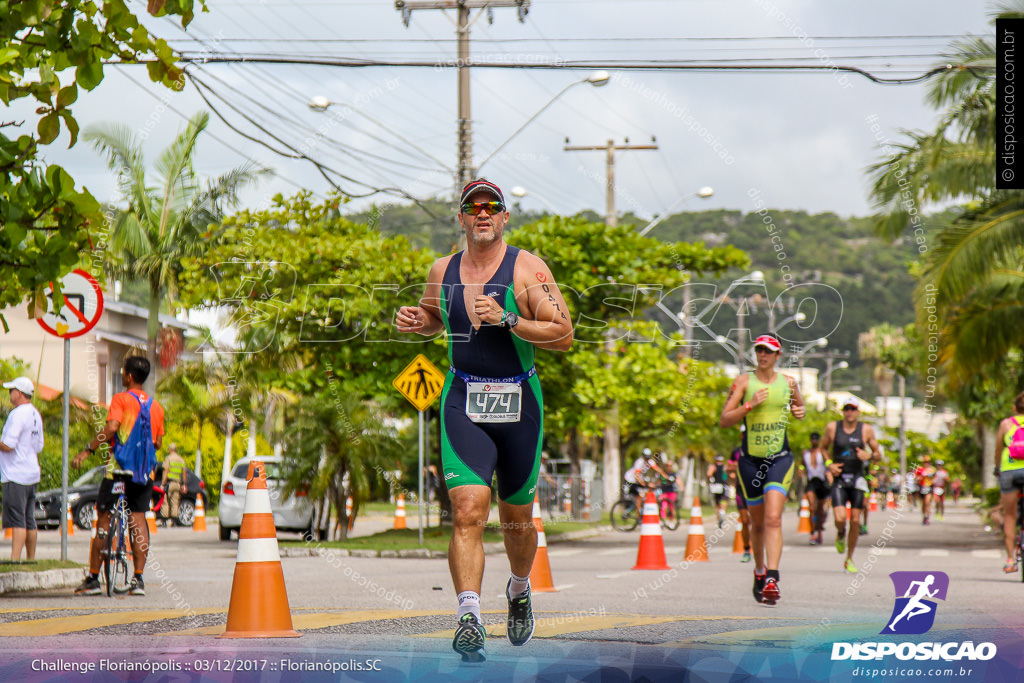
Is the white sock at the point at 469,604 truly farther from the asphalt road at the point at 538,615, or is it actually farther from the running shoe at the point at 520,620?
the running shoe at the point at 520,620

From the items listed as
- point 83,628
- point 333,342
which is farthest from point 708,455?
point 83,628

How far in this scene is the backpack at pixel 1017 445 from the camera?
503 inches

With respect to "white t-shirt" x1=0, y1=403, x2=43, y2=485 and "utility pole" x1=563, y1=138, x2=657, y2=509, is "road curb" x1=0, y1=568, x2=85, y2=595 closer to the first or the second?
"white t-shirt" x1=0, y1=403, x2=43, y2=485

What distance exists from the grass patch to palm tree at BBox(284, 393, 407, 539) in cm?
754

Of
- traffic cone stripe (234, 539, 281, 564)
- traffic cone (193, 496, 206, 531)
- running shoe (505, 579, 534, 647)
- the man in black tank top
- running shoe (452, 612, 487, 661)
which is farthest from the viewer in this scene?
traffic cone (193, 496, 206, 531)

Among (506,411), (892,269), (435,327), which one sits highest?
(892,269)

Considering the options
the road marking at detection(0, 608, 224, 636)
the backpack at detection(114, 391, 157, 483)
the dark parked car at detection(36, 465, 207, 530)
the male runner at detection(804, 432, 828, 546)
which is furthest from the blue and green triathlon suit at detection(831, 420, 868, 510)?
the dark parked car at detection(36, 465, 207, 530)

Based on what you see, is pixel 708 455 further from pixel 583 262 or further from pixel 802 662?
pixel 802 662

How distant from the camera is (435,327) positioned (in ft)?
19.9

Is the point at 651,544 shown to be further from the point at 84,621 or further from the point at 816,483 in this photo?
the point at 84,621

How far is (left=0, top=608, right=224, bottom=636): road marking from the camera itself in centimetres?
690

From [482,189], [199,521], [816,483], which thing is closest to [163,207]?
[199,521]

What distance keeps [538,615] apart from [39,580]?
4919 millimetres

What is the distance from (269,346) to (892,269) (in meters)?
71.1
